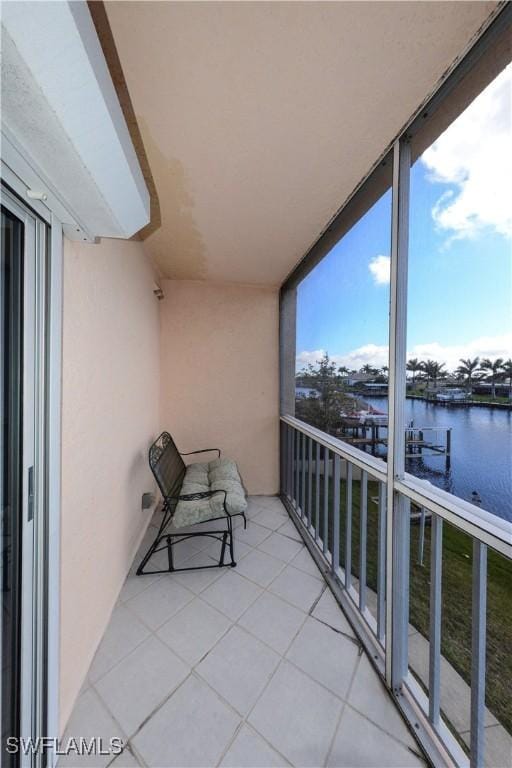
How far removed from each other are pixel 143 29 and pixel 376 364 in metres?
1.49

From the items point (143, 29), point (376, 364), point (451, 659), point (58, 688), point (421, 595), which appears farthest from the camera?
point (421, 595)

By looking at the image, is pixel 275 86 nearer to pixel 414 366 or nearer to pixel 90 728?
pixel 414 366

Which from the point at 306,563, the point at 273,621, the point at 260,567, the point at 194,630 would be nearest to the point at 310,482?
the point at 306,563

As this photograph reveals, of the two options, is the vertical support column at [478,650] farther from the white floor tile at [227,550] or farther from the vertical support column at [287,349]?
the vertical support column at [287,349]

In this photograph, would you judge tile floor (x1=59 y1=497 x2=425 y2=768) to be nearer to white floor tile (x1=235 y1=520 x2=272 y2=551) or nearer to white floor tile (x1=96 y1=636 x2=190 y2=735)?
white floor tile (x1=96 y1=636 x2=190 y2=735)

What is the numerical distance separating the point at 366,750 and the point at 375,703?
0.56 ft

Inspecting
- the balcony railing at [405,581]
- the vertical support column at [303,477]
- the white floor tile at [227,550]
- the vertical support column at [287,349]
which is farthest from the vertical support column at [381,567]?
the vertical support column at [287,349]

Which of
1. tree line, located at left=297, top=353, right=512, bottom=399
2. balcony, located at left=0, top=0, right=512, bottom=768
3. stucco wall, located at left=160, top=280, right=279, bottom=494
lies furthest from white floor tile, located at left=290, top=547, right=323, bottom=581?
tree line, located at left=297, top=353, right=512, bottom=399

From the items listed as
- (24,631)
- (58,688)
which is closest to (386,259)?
(24,631)

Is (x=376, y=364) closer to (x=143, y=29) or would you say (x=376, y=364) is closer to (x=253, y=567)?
(x=143, y=29)

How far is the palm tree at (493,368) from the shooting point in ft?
2.68

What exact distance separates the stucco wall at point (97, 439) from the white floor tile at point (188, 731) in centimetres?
→ 36

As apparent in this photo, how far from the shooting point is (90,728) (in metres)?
1.08

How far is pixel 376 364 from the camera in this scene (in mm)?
1445
